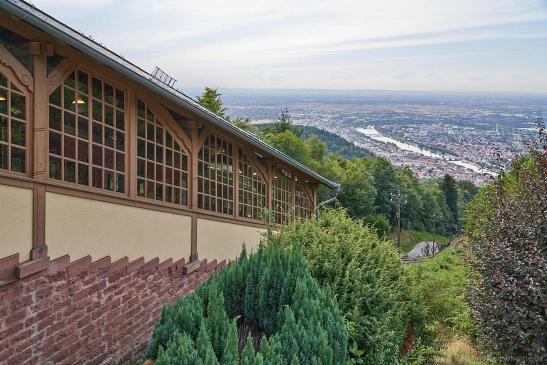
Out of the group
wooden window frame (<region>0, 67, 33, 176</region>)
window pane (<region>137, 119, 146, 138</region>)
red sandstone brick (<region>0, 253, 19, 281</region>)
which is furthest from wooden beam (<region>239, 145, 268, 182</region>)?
red sandstone brick (<region>0, 253, 19, 281</region>)

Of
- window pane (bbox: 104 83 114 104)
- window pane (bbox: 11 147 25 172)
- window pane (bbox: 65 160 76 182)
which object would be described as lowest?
window pane (bbox: 65 160 76 182)

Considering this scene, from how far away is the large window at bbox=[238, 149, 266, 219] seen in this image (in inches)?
545

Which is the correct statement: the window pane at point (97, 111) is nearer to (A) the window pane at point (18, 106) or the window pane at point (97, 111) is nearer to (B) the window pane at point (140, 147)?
(B) the window pane at point (140, 147)

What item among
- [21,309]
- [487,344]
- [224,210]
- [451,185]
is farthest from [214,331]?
[451,185]

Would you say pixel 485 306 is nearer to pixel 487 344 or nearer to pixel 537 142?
pixel 487 344

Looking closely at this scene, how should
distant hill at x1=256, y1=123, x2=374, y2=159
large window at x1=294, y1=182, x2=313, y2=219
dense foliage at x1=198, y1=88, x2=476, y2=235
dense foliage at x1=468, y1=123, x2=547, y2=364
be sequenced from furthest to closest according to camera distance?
distant hill at x1=256, y1=123, x2=374, y2=159 < dense foliage at x1=198, y1=88, x2=476, y2=235 < large window at x1=294, y1=182, x2=313, y2=219 < dense foliage at x1=468, y1=123, x2=547, y2=364

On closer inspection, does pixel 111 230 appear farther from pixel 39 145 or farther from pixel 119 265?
pixel 39 145

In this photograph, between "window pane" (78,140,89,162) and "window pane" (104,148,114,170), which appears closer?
"window pane" (78,140,89,162)

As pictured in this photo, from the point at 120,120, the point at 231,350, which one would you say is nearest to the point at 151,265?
the point at 120,120

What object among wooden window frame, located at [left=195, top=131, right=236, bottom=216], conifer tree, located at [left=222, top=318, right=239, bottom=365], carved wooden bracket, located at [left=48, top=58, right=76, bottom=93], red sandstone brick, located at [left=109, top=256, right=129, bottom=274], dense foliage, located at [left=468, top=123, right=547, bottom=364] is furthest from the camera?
wooden window frame, located at [left=195, top=131, right=236, bottom=216]

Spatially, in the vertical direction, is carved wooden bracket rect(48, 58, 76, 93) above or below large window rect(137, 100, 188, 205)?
above

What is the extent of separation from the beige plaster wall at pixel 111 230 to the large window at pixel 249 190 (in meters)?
2.87

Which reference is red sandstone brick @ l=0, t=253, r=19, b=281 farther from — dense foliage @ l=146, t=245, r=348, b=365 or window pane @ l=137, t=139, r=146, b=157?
window pane @ l=137, t=139, r=146, b=157

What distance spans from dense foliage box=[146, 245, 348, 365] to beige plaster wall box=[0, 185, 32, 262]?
2.50 metres
